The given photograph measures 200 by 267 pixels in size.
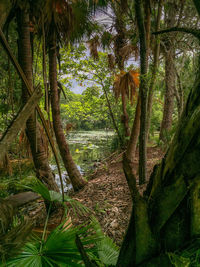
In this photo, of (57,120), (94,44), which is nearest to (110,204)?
(57,120)

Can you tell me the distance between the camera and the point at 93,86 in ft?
23.2

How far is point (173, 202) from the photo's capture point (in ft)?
1.15

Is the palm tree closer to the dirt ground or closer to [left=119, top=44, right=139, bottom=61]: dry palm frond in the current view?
the dirt ground

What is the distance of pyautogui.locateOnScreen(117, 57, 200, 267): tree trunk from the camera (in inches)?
13.1

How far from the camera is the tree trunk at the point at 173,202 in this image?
33 cm

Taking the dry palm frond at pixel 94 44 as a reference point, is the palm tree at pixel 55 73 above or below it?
below

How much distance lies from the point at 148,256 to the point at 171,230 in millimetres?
84

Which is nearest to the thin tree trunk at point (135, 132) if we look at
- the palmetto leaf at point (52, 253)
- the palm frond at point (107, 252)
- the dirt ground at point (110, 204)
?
the dirt ground at point (110, 204)

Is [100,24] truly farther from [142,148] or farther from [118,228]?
[118,228]

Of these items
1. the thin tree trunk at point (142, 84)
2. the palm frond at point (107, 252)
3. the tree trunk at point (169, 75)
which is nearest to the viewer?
the palm frond at point (107, 252)

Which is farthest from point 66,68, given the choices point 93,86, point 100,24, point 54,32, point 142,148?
point 142,148

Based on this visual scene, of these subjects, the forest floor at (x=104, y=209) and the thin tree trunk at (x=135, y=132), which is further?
the thin tree trunk at (x=135, y=132)

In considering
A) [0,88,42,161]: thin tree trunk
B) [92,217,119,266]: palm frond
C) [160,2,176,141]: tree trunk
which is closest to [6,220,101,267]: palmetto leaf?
[92,217,119,266]: palm frond

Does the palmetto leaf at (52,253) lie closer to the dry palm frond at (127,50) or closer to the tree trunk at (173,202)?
the tree trunk at (173,202)
